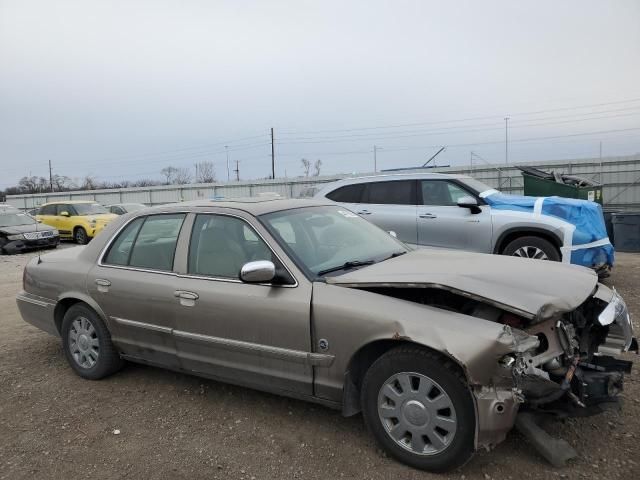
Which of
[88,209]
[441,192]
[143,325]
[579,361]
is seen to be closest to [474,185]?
[441,192]

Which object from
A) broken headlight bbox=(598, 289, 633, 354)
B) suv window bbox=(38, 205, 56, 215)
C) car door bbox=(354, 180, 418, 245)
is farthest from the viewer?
suv window bbox=(38, 205, 56, 215)

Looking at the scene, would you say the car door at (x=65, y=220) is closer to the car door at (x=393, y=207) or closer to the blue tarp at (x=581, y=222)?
the car door at (x=393, y=207)

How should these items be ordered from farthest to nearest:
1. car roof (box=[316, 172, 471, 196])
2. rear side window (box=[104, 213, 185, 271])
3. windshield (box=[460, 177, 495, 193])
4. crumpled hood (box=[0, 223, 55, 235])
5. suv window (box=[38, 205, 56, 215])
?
1. suv window (box=[38, 205, 56, 215])
2. crumpled hood (box=[0, 223, 55, 235])
3. car roof (box=[316, 172, 471, 196])
4. windshield (box=[460, 177, 495, 193])
5. rear side window (box=[104, 213, 185, 271])

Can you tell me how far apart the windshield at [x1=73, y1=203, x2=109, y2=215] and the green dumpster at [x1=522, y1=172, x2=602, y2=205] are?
48.5 feet

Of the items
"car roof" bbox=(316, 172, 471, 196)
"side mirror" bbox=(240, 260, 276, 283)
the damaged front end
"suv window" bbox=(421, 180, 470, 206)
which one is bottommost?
the damaged front end

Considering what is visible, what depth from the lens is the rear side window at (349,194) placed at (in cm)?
874

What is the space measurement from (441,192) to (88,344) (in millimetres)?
5644

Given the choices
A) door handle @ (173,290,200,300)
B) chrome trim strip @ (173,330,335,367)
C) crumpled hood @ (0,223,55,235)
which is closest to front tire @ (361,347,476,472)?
chrome trim strip @ (173,330,335,367)

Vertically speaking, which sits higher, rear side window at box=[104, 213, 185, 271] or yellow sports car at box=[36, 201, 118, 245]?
rear side window at box=[104, 213, 185, 271]

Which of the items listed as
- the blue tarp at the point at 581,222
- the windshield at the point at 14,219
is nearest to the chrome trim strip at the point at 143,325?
the blue tarp at the point at 581,222

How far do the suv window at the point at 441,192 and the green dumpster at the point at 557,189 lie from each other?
448 cm

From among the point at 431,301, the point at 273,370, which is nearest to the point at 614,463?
the point at 431,301

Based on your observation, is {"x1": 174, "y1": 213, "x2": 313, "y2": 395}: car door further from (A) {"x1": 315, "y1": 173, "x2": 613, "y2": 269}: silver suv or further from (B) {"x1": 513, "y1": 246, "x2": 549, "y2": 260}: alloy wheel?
(B) {"x1": 513, "y1": 246, "x2": 549, "y2": 260}: alloy wheel

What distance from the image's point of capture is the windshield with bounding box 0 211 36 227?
1614cm
